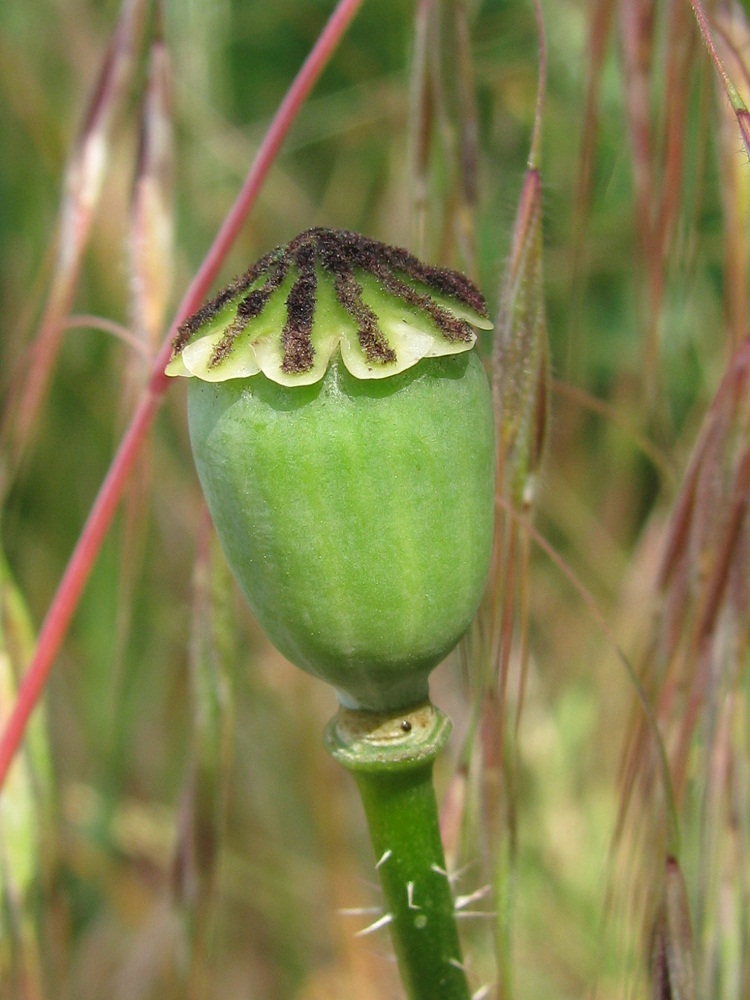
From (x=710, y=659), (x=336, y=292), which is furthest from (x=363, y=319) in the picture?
(x=710, y=659)

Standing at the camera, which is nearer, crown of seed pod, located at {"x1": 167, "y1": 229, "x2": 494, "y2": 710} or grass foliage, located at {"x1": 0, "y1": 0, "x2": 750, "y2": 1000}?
crown of seed pod, located at {"x1": 167, "y1": 229, "x2": 494, "y2": 710}

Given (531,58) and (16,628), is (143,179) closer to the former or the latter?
(16,628)

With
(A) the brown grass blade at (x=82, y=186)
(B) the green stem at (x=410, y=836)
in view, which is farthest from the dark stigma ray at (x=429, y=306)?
(A) the brown grass blade at (x=82, y=186)

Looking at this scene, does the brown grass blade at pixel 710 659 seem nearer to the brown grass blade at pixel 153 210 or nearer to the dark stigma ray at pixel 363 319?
the dark stigma ray at pixel 363 319

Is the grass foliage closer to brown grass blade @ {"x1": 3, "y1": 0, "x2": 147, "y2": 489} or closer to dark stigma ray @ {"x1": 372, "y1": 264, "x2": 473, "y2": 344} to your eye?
brown grass blade @ {"x1": 3, "y1": 0, "x2": 147, "y2": 489}

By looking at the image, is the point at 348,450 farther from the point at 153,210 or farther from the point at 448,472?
the point at 153,210

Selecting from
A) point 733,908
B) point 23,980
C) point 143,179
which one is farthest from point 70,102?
point 733,908

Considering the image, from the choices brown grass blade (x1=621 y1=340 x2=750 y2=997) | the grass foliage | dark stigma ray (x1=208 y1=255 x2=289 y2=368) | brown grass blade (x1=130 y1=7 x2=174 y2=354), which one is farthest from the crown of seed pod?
brown grass blade (x1=130 y1=7 x2=174 y2=354)

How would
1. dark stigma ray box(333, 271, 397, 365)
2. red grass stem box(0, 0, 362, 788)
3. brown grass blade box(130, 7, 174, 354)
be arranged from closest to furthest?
dark stigma ray box(333, 271, 397, 365), red grass stem box(0, 0, 362, 788), brown grass blade box(130, 7, 174, 354)
